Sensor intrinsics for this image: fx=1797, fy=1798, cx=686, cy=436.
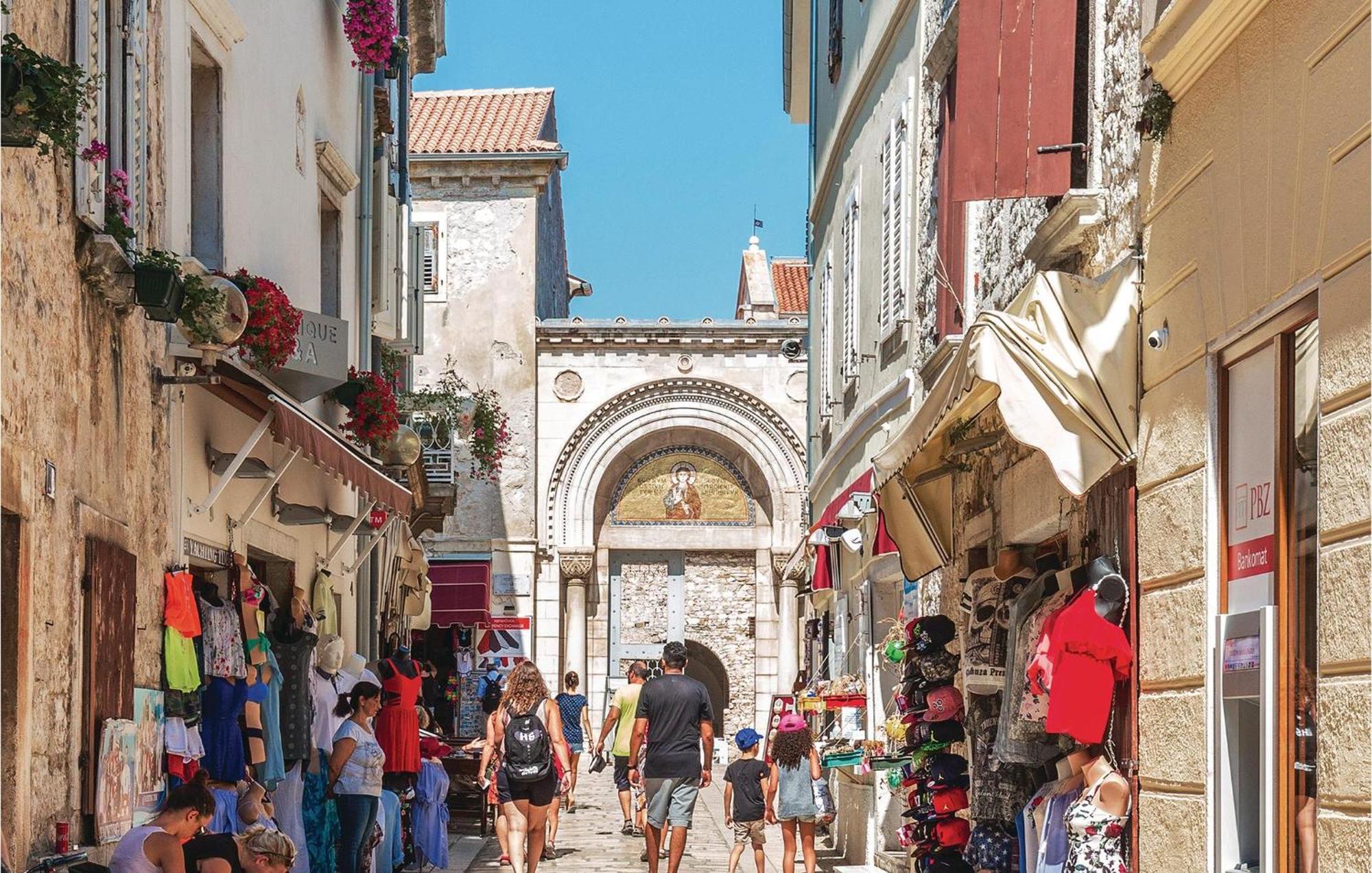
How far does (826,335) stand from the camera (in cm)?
1933

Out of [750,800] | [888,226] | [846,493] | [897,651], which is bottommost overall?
[750,800]

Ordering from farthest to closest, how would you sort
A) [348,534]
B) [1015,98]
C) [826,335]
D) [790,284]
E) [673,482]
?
1. [790,284]
2. [673,482]
3. [826,335]
4. [348,534]
5. [1015,98]

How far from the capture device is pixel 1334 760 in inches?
194

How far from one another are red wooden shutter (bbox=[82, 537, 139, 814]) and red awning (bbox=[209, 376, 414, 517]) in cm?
145

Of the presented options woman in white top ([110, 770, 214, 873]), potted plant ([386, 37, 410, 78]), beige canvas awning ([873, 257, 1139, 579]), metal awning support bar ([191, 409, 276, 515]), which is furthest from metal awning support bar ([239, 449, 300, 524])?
potted plant ([386, 37, 410, 78])

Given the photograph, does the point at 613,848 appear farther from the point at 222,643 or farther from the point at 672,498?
the point at 672,498

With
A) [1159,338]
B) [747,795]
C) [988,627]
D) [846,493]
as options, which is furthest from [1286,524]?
[846,493]

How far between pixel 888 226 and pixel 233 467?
238 inches

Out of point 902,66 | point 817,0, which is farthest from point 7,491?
point 817,0

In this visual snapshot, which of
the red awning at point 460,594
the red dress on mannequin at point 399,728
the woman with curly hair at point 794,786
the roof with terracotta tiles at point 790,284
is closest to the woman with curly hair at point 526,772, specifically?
the red dress on mannequin at point 399,728

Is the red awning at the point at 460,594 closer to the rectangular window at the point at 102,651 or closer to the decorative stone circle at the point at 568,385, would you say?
the decorative stone circle at the point at 568,385

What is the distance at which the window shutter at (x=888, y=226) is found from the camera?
13859 mm

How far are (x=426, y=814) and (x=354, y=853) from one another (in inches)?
92.6

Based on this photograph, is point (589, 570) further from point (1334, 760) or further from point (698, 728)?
point (1334, 760)
